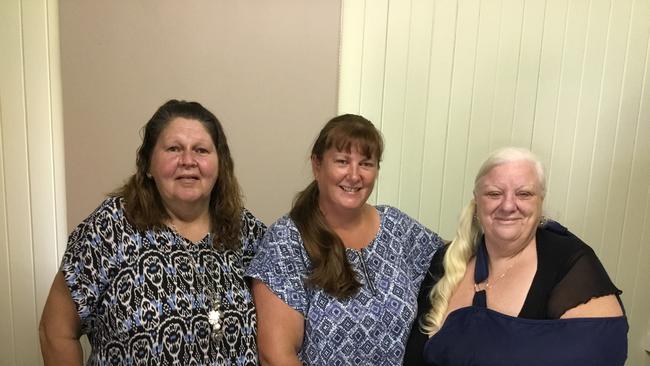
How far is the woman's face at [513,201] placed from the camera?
1323mm

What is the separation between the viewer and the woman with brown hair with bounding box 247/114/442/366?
1.32 meters

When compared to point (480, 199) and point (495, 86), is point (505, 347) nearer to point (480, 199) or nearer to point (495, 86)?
point (480, 199)

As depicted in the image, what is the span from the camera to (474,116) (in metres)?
2.27

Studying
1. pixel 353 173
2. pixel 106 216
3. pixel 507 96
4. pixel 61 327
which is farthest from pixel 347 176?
pixel 507 96

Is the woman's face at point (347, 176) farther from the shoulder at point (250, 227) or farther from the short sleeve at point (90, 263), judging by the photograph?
the short sleeve at point (90, 263)

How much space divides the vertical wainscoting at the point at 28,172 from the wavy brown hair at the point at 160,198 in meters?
0.79

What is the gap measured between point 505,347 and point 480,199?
0.44m

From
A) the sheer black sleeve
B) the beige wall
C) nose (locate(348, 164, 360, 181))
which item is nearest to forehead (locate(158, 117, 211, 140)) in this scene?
nose (locate(348, 164, 360, 181))

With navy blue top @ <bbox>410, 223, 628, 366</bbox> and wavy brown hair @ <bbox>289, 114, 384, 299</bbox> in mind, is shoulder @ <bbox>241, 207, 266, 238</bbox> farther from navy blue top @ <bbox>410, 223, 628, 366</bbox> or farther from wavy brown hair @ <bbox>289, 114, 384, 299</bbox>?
navy blue top @ <bbox>410, 223, 628, 366</bbox>

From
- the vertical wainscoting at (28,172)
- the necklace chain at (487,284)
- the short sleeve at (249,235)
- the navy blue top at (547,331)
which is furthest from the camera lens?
the vertical wainscoting at (28,172)

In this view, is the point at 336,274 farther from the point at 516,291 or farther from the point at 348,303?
the point at 516,291

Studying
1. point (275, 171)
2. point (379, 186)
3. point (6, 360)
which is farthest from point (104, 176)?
point (379, 186)

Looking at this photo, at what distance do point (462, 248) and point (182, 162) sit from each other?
3.11 feet

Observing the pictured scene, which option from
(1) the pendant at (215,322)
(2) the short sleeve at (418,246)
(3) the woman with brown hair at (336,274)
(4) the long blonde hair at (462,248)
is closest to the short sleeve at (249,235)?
(3) the woman with brown hair at (336,274)
